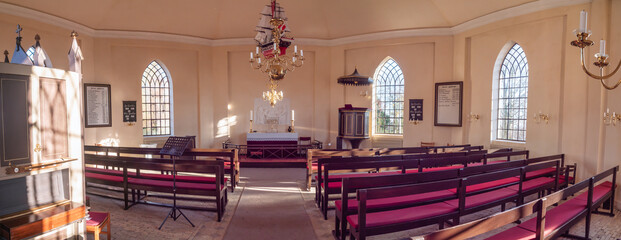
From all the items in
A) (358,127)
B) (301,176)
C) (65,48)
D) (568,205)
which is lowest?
(301,176)

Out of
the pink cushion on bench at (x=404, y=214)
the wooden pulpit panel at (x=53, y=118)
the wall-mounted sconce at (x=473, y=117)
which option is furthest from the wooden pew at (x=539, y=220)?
the wall-mounted sconce at (x=473, y=117)

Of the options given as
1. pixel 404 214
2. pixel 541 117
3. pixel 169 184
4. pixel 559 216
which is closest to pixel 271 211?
pixel 169 184

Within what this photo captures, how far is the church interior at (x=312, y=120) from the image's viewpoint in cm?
316

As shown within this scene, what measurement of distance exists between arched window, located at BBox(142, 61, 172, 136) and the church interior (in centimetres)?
5

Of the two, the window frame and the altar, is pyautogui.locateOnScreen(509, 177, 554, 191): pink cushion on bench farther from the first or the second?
the altar

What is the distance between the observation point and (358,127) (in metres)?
9.76

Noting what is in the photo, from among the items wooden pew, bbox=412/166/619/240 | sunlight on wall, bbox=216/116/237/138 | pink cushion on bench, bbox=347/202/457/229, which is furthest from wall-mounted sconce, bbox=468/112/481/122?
sunlight on wall, bbox=216/116/237/138

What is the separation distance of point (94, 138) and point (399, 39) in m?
11.1

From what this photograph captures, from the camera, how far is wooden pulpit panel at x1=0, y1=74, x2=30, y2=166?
9.02 feet

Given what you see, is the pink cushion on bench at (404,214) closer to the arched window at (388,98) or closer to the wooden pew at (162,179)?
the wooden pew at (162,179)

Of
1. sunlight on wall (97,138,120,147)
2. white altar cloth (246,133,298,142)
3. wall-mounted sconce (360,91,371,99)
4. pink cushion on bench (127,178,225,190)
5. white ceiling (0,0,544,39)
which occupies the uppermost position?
white ceiling (0,0,544,39)

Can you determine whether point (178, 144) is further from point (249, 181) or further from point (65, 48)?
point (65, 48)

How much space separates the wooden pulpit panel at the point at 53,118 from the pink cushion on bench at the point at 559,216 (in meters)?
5.20

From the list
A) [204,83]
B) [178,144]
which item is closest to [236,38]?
[204,83]
